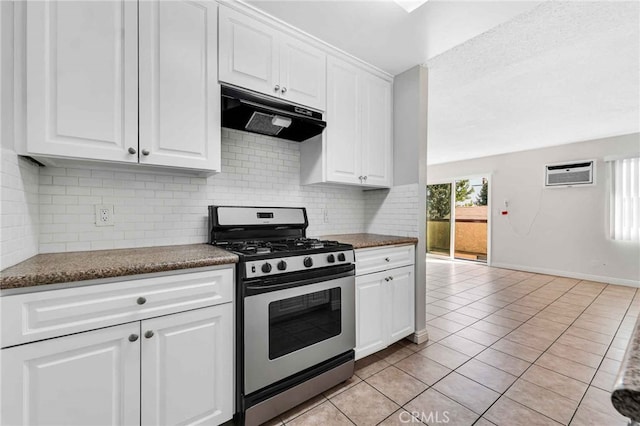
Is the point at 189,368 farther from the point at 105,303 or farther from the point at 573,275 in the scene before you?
the point at 573,275

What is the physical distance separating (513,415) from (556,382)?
2.03 feet

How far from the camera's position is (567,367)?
2115 millimetres

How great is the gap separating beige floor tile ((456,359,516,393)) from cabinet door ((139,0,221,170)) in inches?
90.8

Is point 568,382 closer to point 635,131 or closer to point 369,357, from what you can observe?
point 369,357

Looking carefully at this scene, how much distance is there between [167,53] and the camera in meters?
1.52

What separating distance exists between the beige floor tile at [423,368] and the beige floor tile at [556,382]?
1.89 ft

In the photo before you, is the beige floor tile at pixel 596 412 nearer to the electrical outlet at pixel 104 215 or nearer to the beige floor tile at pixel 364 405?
the beige floor tile at pixel 364 405

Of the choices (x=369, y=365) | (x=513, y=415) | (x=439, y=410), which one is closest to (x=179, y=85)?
(x=369, y=365)

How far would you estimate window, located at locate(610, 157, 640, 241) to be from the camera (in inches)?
→ 171

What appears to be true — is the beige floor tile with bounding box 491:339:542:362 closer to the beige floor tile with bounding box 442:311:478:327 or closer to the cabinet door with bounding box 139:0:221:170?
the beige floor tile with bounding box 442:311:478:327

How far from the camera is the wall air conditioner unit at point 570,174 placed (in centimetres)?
479

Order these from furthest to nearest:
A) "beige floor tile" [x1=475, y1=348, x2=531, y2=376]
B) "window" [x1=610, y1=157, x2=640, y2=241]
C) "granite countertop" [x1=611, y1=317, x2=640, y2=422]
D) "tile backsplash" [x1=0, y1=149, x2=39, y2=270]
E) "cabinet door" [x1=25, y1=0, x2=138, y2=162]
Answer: "window" [x1=610, y1=157, x2=640, y2=241] → "beige floor tile" [x1=475, y1=348, x2=531, y2=376] → "cabinet door" [x1=25, y1=0, x2=138, y2=162] → "tile backsplash" [x1=0, y1=149, x2=39, y2=270] → "granite countertop" [x1=611, y1=317, x2=640, y2=422]

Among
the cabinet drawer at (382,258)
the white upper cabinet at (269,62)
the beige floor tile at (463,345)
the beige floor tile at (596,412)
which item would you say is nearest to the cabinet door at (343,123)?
the white upper cabinet at (269,62)

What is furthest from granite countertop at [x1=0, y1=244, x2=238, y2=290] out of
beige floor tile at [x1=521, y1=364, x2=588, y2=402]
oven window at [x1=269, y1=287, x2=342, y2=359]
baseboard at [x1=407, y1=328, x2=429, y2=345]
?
beige floor tile at [x1=521, y1=364, x2=588, y2=402]
